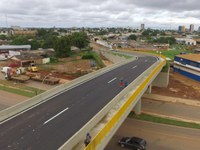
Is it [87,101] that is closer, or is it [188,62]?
[87,101]

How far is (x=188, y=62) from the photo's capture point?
70062mm

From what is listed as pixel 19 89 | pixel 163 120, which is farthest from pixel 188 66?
pixel 19 89

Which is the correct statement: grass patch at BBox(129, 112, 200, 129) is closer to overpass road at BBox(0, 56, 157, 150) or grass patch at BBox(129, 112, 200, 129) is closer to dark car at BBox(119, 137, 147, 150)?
overpass road at BBox(0, 56, 157, 150)

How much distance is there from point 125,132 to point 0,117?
1719 centimetres

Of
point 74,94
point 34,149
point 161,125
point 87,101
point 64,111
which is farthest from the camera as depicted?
point 161,125

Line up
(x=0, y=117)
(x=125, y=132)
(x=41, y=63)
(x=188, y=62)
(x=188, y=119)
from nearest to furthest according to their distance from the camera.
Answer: (x=0, y=117) < (x=125, y=132) < (x=188, y=119) < (x=188, y=62) < (x=41, y=63)

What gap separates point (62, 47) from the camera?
306ft

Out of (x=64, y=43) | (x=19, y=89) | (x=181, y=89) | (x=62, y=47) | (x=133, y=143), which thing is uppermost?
(x=64, y=43)

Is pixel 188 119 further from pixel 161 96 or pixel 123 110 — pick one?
pixel 123 110

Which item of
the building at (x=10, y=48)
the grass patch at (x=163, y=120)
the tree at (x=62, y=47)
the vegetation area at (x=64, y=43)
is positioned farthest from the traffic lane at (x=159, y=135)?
the building at (x=10, y=48)

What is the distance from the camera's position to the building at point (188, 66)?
215 ft

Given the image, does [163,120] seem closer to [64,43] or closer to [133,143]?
[133,143]

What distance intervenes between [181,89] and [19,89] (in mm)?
39673

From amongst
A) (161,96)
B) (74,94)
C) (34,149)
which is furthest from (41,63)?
(34,149)
